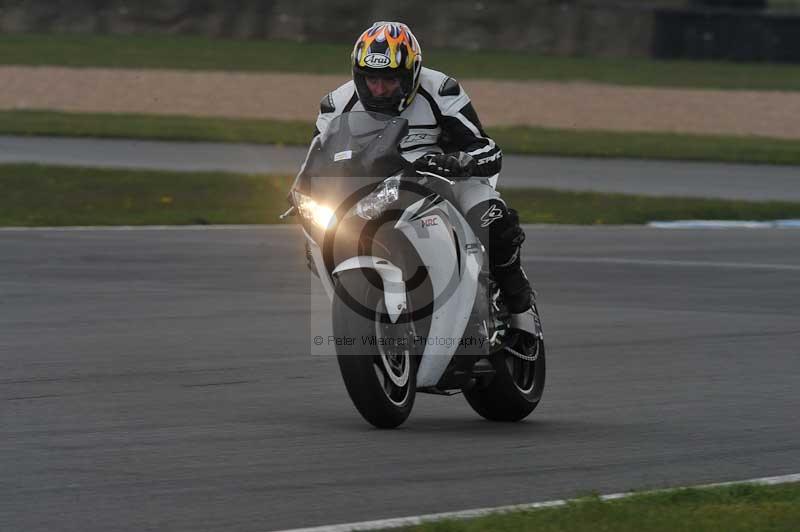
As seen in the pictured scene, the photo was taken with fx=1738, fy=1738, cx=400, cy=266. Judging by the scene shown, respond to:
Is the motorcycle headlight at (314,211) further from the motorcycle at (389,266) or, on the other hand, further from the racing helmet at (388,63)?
the racing helmet at (388,63)

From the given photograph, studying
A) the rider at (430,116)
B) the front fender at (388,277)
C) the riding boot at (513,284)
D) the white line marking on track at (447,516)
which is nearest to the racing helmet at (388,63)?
the rider at (430,116)

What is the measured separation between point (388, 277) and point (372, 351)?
0.31 metres

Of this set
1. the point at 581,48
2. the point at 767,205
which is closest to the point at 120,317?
the point at 767,205

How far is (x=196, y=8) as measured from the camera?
5019 centimetres

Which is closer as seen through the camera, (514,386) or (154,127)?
(514,386)

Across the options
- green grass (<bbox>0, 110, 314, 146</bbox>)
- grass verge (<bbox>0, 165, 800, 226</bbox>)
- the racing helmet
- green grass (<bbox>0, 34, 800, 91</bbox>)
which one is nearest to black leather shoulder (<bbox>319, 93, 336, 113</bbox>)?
the racing helmet

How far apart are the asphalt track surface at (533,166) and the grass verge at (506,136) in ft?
2.10

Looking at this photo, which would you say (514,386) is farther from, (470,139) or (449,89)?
(449,89)

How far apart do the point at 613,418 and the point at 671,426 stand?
1.02 ft

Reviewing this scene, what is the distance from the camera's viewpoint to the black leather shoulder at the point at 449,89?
745 centimetres

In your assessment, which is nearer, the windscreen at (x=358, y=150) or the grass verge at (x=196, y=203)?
the windscreen at (x=358, y=150)

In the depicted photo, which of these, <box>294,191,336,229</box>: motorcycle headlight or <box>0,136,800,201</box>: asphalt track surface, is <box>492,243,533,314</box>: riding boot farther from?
<box>0,136,800,201</box>: asphalt track surface

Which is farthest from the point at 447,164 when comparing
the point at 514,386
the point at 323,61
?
the point at 323,61

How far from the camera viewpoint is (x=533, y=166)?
24406 millimetres
